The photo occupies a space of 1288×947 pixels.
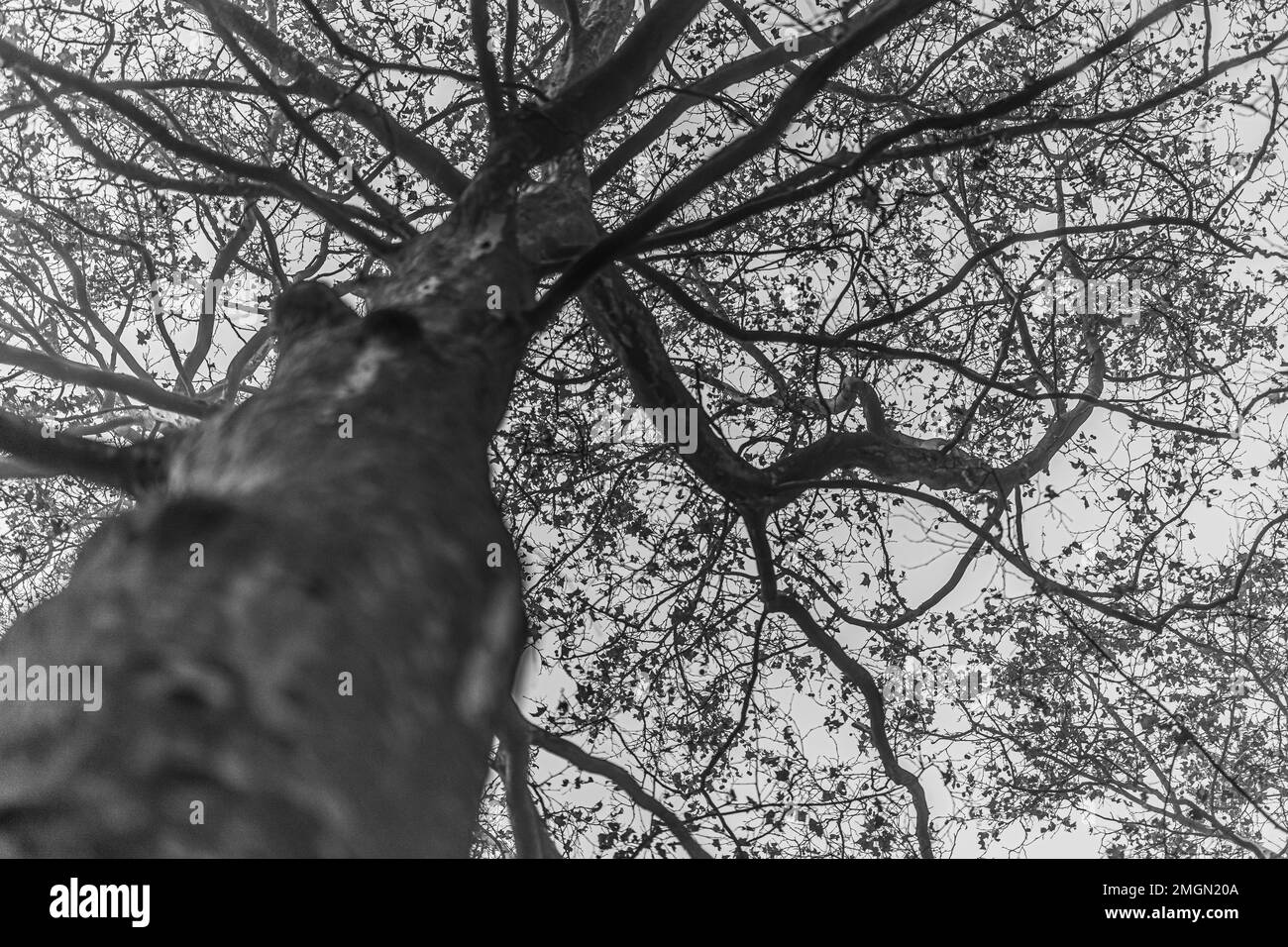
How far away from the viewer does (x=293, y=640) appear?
1.26 metres

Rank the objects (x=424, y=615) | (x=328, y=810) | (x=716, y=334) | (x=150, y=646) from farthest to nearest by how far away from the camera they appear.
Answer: (x=716, y=334) < (x=424, y=615) < (x=150, y=646) < (x=328, y=810)

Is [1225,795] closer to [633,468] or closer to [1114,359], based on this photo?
[1114,359]

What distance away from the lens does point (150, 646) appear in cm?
121

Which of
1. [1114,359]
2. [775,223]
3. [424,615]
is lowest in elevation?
[424,615]

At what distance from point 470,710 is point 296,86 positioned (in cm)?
384

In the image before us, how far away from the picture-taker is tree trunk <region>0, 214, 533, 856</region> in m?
1.06

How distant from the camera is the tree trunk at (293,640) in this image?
1058mm

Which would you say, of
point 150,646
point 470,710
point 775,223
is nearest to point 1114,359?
point 775,223

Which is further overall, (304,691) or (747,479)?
(747,479)
